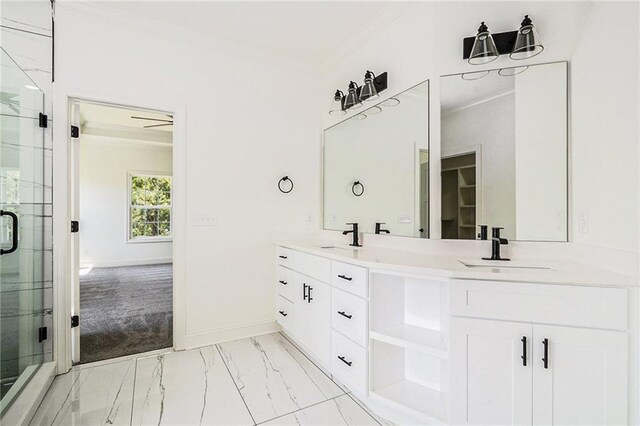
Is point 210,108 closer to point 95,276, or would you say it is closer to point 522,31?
point 522,31

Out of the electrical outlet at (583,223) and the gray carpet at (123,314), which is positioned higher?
the electrical outlet at (583,223)

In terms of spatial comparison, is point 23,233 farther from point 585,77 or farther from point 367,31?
point 585,77

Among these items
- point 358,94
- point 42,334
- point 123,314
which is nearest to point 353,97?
point 358,94

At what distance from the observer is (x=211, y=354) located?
8.14 feet

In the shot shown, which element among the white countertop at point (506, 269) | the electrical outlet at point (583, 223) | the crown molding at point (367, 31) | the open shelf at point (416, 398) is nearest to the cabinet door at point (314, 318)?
the white countertop at point (506, 269)

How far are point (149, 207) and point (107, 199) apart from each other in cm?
76

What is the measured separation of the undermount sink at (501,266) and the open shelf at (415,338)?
0.44 meters

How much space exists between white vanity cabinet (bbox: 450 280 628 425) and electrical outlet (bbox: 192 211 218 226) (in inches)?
80.1

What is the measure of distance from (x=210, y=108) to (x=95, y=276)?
4.45 meters

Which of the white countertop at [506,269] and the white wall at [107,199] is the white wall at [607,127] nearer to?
the white countertop at [506,269]

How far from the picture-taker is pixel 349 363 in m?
1.84

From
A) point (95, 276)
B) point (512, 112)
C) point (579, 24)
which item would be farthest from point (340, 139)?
point (95, 276)

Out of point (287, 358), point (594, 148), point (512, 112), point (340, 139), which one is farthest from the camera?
point (340, 139)

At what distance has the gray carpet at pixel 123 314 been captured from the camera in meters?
2.61
